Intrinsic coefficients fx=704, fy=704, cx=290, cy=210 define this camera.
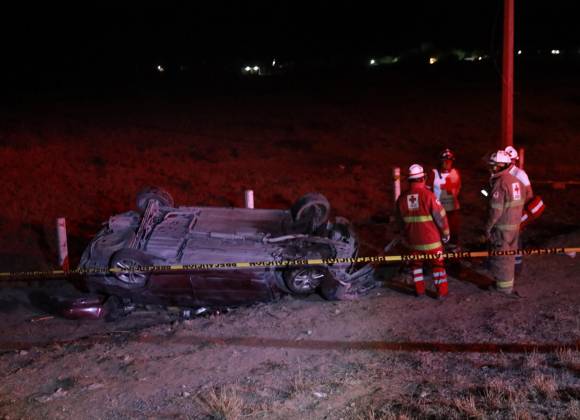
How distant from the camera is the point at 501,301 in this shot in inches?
321

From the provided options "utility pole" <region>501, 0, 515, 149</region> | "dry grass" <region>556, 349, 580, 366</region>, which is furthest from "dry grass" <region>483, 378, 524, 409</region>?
"utility pole" <region>501, 0, 515, 149</region>

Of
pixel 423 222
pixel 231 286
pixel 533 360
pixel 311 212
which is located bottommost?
pixel 533 360

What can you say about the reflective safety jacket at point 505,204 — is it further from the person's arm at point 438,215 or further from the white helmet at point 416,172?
the white helmet at point 416,172

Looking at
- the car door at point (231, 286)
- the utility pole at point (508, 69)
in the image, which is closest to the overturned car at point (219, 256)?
the car door at point (231, 286)

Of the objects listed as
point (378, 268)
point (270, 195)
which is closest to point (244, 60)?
point (270, 195)

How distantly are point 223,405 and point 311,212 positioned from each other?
3.54m

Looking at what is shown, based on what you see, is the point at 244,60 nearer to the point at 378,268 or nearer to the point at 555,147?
the point at 555,147

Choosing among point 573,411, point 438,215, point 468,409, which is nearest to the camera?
point 573,411

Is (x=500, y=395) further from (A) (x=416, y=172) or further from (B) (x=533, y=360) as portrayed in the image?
(A) (x=416, y=172)

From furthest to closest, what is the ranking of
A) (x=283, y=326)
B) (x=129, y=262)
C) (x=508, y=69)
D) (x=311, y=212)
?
(x=508, y=69) < (x=311, y=212) < (x=129, y=262) < (x=283, y=326)

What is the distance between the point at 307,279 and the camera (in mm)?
8445

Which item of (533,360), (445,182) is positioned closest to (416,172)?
(445,182)

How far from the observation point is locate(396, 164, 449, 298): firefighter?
26.9 ft

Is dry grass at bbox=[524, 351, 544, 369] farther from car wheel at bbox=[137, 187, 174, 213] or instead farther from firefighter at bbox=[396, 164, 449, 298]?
car wheel at bbox=[137, 187, 174, 213]
